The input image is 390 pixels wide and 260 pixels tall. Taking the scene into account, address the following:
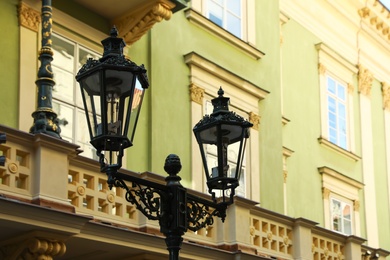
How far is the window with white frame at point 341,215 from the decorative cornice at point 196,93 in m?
6.82

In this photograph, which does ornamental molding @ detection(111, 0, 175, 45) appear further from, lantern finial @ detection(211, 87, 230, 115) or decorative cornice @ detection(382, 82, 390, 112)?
decorative cornice @ detection(382, 82, 390, 112)

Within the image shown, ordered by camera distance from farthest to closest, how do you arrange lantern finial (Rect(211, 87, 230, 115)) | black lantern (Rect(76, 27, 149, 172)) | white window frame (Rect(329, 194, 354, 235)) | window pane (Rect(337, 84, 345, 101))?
window pane (Rect(337, 84, 345, 101)) → white window frame (Rect(329, 194, 354, 235)) → lantern finial (Rect(211, 87, 230, 115)) → black lantern (Rect(76, 27, 149, 172))

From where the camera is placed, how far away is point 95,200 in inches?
439

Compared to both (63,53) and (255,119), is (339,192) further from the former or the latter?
(63,53)

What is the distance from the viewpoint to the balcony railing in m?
10.1

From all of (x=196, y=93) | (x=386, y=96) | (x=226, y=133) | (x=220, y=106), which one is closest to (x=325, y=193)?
(x=386, y=96)

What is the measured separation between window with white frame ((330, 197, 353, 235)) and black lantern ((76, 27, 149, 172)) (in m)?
14.5

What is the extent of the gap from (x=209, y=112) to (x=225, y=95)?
1.58 feet

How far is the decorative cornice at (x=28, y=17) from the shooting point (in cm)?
1262

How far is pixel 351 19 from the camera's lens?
23.5 m

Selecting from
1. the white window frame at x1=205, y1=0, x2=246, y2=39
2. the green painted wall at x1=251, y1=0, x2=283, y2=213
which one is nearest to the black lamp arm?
the green painted wall at x1=251, y1=0, x2=283, y2=213

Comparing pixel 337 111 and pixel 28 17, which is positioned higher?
pixel 337 111

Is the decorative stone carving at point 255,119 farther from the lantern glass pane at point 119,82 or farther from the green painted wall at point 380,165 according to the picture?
the lantern glass pane at point 119,82

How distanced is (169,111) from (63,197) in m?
4.90
